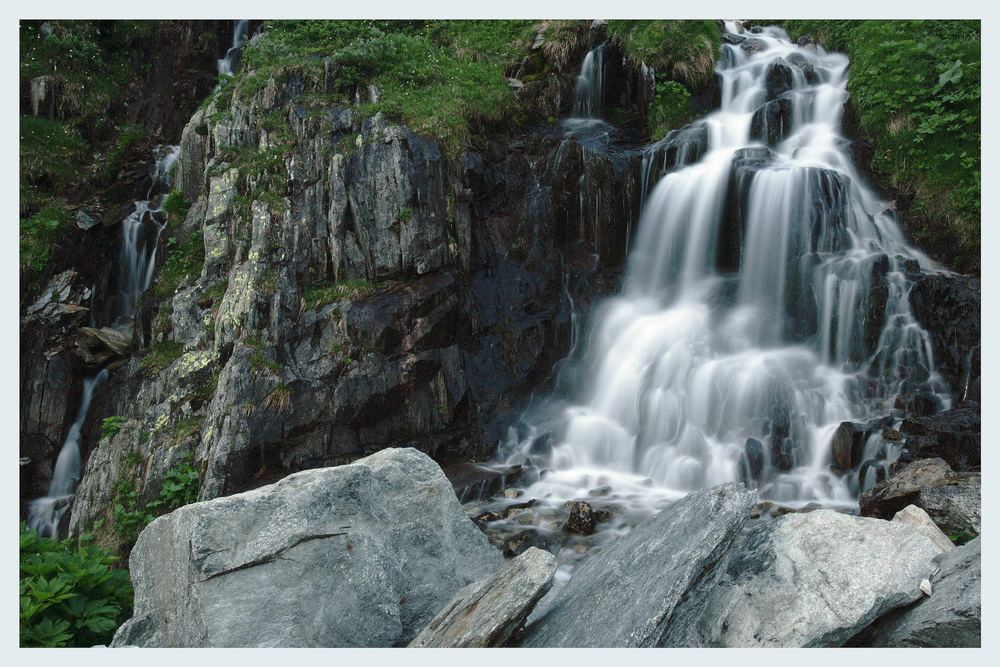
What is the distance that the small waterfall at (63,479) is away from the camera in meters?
9.52

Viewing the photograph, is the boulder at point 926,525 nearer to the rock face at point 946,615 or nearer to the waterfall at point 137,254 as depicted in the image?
the rock face at point 946,615

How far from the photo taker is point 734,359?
892 centimetres

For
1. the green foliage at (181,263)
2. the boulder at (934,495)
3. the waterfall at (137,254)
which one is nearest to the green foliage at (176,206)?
the waterfall at (137,254)

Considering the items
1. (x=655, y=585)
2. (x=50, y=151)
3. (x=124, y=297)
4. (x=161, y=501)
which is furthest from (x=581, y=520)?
(x=50, y=151)

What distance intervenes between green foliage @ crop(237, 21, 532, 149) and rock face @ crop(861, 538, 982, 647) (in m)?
8.33

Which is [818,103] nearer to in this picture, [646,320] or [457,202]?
[646,320]

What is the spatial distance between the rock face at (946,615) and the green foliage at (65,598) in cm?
435

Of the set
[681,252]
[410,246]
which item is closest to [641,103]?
[681,252]

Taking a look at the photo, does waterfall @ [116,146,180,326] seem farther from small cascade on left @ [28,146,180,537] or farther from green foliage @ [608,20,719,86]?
green foliage @ [608,20,719,86]

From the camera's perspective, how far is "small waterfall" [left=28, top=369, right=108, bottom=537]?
375 inches

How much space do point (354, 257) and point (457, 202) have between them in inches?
68.6

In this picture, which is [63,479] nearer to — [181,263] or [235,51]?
[181,263]

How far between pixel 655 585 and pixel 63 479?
9624mm

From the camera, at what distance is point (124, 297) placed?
1127 centimetres
